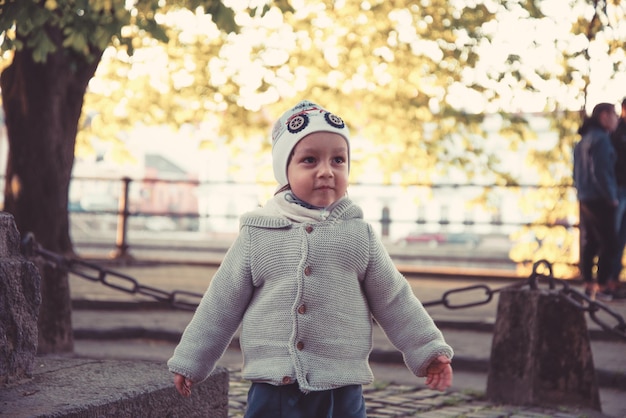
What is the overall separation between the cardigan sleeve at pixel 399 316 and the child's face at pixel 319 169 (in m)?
0.21

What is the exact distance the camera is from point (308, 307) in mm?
2904

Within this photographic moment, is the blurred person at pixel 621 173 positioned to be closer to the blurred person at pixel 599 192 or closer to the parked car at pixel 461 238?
the blurred person at pixel 599 192

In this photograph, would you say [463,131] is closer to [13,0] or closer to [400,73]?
[400,73]

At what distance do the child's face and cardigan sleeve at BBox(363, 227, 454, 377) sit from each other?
21cm

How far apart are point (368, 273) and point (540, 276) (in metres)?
2.94

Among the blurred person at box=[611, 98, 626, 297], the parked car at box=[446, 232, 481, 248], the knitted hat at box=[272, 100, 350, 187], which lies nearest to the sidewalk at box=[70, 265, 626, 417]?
the blurred person at box=[611, 98, 626, 297]

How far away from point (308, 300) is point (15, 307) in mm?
1324

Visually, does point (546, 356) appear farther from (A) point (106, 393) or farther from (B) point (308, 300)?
(B) point (308, 300)

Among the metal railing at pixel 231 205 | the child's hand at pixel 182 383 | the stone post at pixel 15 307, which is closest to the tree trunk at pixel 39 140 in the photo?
the metal railing at pixel 231 205

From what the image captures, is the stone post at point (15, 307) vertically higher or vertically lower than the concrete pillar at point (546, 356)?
higher

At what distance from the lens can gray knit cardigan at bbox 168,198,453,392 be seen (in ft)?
9.49

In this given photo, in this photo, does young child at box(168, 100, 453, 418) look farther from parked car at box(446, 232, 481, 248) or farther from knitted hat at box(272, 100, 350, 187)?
parked car at box(446, 232, 481, 248)

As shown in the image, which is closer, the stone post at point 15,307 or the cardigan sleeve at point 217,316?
the cardigan sleeve at point 217,316

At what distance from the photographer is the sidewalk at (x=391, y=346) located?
19.2 feet
